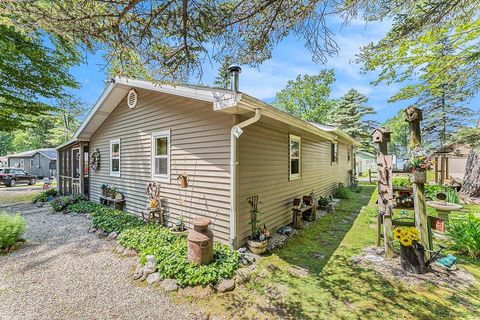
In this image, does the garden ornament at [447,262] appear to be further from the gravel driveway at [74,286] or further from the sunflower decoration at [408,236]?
the gravel driveway at [74,286]

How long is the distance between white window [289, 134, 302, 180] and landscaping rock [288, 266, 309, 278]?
284 cm

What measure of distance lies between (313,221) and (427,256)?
10.1ft

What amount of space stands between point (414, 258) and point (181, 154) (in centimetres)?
483

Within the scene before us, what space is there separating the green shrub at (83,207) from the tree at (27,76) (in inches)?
201

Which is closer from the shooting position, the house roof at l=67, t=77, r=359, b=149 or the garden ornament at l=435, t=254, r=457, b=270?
the garden ornament at l=435, t=254, r=457, b=270

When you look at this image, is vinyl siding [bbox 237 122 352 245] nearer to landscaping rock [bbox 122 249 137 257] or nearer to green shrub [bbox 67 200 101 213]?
landscaping rock [bbox 122 249 137 257]

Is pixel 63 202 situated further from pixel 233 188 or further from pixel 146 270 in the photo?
pixel 233 188

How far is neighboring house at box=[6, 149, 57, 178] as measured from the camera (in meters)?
22.4

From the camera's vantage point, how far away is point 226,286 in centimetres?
312

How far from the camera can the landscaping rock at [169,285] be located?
10.3 ft

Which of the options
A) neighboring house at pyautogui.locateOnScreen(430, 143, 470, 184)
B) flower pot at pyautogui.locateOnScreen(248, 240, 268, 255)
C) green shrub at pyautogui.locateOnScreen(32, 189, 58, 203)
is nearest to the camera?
flower pot at pyautogui.locateOnScreen(248, 240, 268, 255)

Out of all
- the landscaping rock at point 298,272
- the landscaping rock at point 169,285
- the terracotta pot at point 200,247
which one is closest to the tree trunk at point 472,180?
the landscaping rock at point 298,272

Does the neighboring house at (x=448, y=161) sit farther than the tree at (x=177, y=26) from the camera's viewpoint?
Yes

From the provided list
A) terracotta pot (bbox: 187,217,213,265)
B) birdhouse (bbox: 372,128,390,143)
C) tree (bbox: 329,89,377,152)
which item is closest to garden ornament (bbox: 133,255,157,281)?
terracotta pot (bbox: 187,217,213,265)
